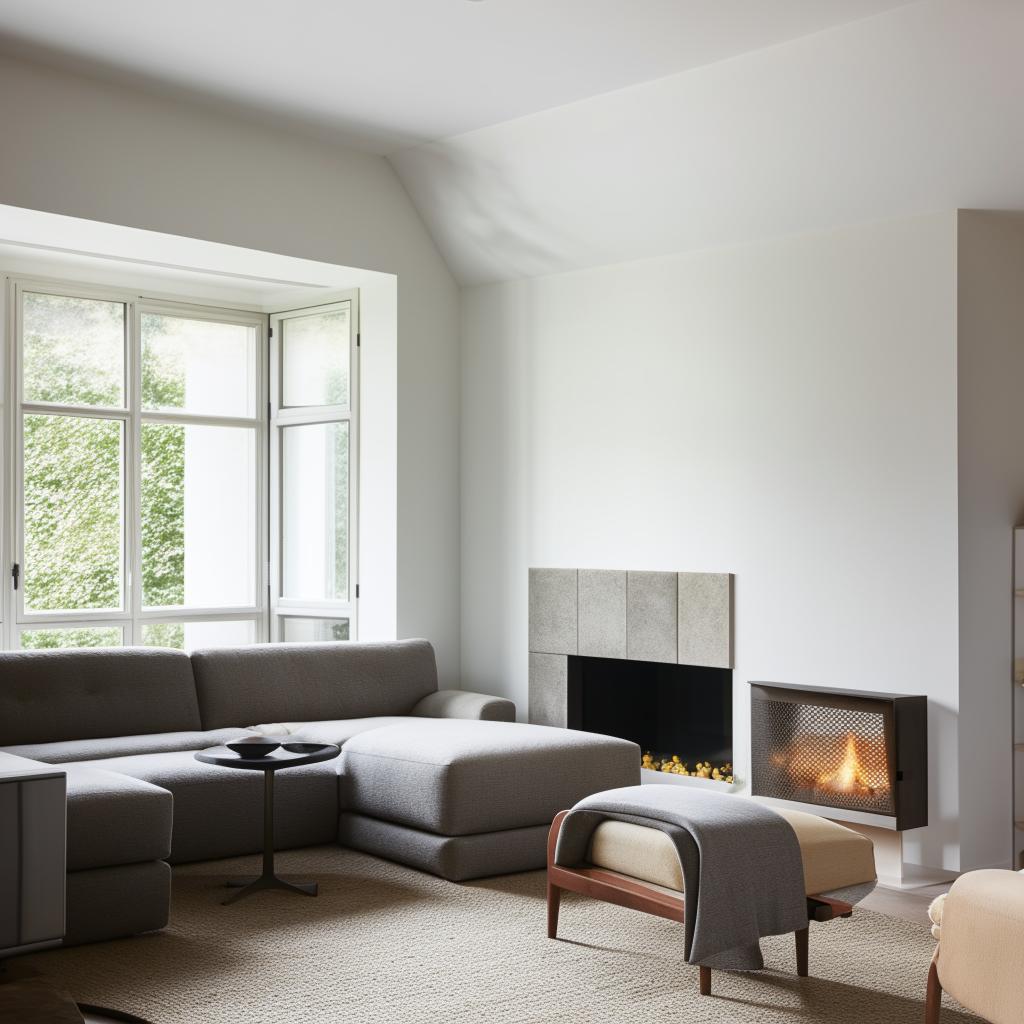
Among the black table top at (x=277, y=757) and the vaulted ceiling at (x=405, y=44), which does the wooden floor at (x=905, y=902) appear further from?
the vaulted ceiling at (x=405, y=44)

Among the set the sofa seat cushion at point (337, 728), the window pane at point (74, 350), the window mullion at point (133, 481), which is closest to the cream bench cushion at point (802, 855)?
the sofa seat cushion at point (337, 728)

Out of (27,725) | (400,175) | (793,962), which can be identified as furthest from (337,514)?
(793,962)

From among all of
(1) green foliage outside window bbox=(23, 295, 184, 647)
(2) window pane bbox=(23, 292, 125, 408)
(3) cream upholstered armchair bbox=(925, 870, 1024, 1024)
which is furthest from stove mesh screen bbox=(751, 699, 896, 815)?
(2) window pane bbox=(23, 292, 125, 408)

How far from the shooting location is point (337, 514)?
684 centimetres

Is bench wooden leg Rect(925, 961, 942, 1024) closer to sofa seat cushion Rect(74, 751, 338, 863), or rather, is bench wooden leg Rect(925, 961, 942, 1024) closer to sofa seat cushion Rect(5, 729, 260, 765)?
sofa seat cushion Rect(74, 751, 338, 863)

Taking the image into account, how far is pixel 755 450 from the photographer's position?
5.46 m

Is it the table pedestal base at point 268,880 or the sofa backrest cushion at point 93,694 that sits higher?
the sofa backrest cushion at point 93,694

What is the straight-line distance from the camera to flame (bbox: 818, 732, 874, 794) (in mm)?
4883

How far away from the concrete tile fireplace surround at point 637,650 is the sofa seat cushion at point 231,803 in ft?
4.77

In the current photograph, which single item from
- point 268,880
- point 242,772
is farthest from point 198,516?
point 268,880

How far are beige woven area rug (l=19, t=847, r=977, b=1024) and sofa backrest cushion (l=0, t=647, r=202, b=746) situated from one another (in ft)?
3.20

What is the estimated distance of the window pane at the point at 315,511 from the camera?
682 centimetres

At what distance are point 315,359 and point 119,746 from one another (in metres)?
2.73

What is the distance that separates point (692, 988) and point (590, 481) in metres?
3.07
